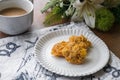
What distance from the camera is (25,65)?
0.55m

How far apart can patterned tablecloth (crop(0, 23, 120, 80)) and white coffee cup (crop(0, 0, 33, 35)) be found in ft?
0.08

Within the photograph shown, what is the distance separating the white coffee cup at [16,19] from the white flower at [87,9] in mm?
119

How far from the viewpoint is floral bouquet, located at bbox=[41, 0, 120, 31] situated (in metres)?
0.60

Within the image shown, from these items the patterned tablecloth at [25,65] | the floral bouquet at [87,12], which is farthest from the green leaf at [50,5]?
the patterned tablecloth at [25,65]

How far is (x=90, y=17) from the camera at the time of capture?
0.62 m

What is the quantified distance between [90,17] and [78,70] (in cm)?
15

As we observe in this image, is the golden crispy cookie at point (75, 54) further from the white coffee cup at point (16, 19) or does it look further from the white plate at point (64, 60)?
the white coffee cup at point (16, 19)

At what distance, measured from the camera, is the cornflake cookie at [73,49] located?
0.54 m

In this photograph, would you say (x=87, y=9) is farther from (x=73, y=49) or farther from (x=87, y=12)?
(x=73, y=49)

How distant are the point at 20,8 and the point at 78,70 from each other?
238 mm

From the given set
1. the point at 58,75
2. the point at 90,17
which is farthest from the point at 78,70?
the point at 90,17

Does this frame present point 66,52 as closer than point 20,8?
Yes

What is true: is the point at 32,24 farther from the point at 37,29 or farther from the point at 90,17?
the point at 90,17

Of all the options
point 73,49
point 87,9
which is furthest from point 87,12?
point 73,49
